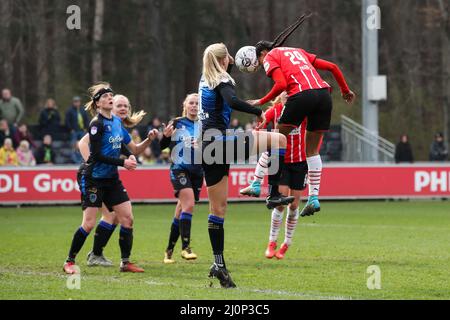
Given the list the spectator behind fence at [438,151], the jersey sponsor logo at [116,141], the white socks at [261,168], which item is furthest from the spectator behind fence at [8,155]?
the white socks at [261,168]

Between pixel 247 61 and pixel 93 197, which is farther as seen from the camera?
pixel 93 197

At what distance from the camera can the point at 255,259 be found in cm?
1320

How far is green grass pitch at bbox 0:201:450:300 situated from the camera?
977 cm

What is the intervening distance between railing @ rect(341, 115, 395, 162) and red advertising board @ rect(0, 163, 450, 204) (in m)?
2.38

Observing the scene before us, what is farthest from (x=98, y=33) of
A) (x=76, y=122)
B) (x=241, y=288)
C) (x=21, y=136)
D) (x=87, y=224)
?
(x=241, y=288)

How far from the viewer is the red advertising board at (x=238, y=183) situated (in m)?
24.4

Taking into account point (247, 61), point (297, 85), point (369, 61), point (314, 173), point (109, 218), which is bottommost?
point (109, 218)

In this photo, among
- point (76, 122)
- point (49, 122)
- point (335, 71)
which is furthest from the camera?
point (49, 122)

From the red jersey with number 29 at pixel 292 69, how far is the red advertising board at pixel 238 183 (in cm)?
1336

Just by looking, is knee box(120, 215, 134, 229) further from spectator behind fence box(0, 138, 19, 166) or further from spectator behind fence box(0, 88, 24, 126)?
spectator behind fence box(0, 88, 24, 126)

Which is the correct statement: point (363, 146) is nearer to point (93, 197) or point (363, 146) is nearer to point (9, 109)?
point (9, 109)

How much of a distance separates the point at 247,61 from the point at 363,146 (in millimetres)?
18095

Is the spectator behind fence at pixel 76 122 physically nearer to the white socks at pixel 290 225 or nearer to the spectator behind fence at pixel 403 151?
the spectator behind fence at pixel 403 151
